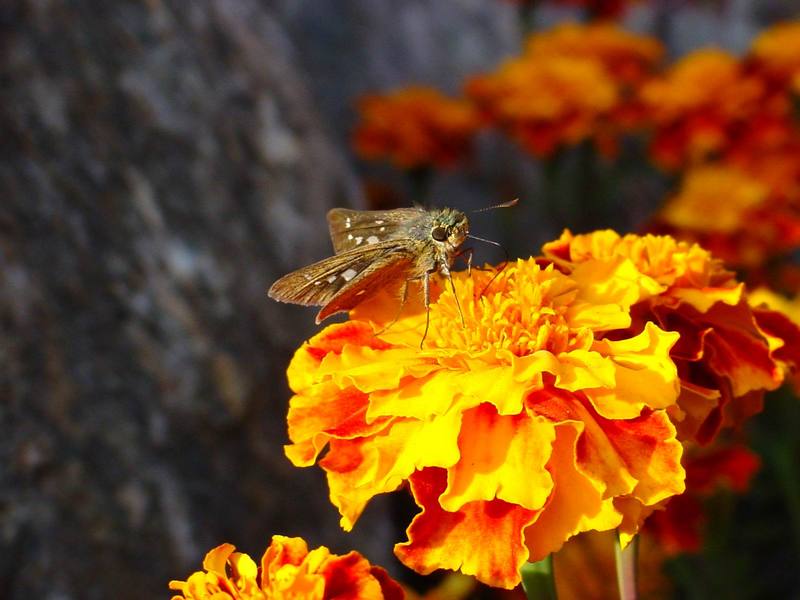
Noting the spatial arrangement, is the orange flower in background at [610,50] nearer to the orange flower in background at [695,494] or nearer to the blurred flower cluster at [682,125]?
the blurred flower cluster at [682,125]

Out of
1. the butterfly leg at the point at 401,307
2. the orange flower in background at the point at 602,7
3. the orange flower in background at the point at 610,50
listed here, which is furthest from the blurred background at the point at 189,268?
the orange flower in background at the point at 602,7

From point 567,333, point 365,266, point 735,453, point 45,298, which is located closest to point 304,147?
point 45,298

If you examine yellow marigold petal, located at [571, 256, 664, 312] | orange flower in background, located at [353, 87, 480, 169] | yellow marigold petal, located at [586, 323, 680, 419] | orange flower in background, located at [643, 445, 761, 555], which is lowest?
orange flower in background, located at [643, 445, 761, 555]

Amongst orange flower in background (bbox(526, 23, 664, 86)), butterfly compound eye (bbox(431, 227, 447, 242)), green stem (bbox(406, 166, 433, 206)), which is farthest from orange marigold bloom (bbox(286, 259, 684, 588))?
orange flower in background (bbox(526, 23, 664, 86))

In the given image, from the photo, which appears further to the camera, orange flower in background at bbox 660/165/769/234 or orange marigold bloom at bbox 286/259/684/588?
orange flower in background at bbox 660/165/769/234

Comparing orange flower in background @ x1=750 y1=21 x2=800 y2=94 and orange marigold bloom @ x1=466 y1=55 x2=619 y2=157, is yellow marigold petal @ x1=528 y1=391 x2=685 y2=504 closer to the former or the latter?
orange marigold bloom @ x1=466 y1=55 x2=619 y2=157

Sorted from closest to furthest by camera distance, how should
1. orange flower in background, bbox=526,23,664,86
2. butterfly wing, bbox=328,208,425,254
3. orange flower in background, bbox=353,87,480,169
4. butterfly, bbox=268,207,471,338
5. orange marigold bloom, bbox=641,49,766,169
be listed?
butterfly, bbox=268,207,471,338 → butterfly wing, bbox=328,208,425,254 → orange marigold bloom, bbox=641,49,766,169 → orange flower in background, bbox=353,87,480,169 → orange flower in background, bbox=526,23,664,86
